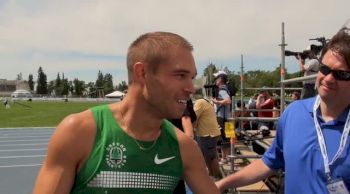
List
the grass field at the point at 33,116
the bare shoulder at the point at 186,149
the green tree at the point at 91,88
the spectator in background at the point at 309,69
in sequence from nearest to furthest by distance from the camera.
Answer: the bare shoulder at the point at 186,149
the spectator in background at the point at 309,69
the grass field at the point at 33,116
the green tree at the point at 91,88

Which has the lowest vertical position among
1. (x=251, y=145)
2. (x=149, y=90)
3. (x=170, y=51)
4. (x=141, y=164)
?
(x=251, y=145)

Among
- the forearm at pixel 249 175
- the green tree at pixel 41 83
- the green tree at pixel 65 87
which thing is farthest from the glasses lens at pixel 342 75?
the green tree at pixel 41 83

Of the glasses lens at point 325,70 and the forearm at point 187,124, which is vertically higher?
the glasses lens at point 325,70

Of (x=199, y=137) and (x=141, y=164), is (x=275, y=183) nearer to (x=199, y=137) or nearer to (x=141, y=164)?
(x=199, y=137)

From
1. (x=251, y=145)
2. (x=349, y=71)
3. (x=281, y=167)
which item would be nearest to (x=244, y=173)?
(x=281, y=167)

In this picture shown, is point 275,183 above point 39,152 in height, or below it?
above

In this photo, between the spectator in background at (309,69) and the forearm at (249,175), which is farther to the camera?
the spectator in background at (309,69)

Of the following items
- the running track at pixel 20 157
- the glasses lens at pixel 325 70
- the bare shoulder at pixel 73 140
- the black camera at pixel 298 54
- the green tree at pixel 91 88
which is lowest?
the green tree at pixel 91 88

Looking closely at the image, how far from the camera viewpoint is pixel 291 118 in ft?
8.04

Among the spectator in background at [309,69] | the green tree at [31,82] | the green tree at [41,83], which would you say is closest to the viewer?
Result: the spectator in background at [309,69]

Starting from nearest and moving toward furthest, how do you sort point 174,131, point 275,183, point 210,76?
point 174,131 < point 275,183 < point 210,76

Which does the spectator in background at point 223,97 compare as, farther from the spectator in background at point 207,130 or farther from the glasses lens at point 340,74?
the glasses lens at point 340,74

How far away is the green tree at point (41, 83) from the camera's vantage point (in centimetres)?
13738

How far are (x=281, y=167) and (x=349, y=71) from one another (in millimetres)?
725
